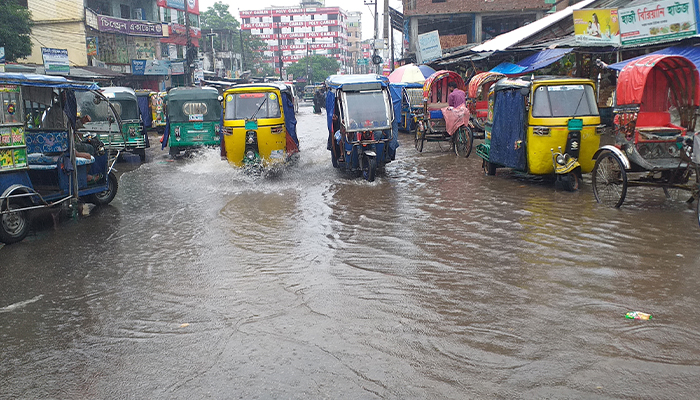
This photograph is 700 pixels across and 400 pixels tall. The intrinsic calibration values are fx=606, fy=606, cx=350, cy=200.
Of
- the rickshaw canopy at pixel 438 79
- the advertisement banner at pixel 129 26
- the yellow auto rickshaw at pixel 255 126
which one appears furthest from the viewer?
the advertisement banner at pixel 129 26

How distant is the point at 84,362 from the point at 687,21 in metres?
14.4

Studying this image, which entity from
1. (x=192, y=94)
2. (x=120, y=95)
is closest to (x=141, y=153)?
(x=120, y=95)

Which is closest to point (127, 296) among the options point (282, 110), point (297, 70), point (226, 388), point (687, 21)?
point (226, 388)

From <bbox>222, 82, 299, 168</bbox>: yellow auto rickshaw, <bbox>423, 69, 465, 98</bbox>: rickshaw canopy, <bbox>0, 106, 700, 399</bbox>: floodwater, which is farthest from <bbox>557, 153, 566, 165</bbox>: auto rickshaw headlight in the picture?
<bbox>423, 69, 465, 98</bbox>: rickshaw canopy

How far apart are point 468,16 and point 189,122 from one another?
27111mm

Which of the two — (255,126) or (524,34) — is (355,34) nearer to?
(524,34)

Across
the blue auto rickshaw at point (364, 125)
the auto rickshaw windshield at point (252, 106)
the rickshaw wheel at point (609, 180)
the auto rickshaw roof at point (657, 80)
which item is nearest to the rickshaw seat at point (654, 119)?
the auto rickshaw roof at point (657, 80)

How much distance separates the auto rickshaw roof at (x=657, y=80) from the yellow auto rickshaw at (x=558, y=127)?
3.85 feet

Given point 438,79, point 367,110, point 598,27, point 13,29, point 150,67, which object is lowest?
point 367,110

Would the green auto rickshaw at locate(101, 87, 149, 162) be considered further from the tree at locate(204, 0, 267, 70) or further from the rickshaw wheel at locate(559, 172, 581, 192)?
the tree at locate(204, 0, 267, 70)

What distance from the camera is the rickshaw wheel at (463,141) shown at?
16.6m

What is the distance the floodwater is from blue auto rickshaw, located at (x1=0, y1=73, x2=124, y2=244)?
1.69 feet

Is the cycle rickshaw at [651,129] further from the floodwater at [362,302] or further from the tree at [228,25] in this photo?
the tree at [228,25]

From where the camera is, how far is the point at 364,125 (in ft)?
42.4
